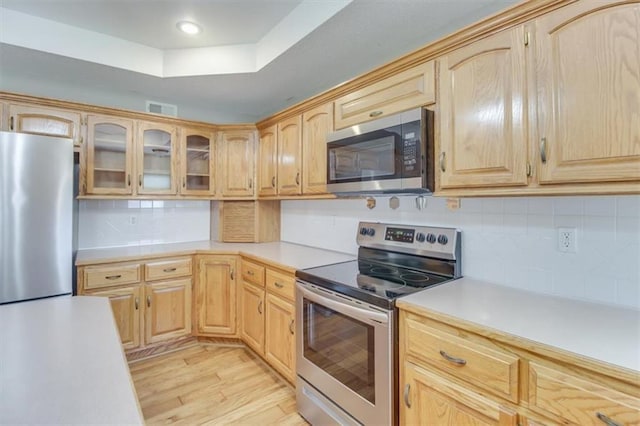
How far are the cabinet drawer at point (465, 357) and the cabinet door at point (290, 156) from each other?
149 centimetres

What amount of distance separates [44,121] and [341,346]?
9.01 feet

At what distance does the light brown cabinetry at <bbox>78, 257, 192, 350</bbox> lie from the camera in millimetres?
2395

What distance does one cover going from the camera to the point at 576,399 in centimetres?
88

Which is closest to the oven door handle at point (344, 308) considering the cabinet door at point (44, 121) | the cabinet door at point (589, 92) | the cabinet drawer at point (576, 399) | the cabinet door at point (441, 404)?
the cabinet door at point (441, 404)

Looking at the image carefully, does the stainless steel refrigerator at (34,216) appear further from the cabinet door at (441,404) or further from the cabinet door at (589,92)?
the cabinet door at (589,92)

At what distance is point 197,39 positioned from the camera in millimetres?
2389

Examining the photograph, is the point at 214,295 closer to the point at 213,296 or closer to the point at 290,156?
the point at 213,296

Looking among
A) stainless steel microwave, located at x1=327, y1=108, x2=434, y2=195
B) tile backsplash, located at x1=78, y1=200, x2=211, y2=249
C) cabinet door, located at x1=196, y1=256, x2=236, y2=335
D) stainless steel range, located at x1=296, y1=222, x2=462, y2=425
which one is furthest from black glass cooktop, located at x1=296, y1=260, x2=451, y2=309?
tile backsplash, located at x1=78, y1=200, x2=211, y2=249

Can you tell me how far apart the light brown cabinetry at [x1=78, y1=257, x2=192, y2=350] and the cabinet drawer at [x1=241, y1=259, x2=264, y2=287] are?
0.52 m

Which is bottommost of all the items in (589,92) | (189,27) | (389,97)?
(589,92)

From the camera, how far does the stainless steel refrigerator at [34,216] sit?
1785mm

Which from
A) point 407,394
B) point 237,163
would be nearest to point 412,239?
point 407,394

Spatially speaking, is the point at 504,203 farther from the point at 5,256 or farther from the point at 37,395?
the point at 5,256

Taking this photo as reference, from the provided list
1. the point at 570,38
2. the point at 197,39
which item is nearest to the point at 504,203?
the point at 570,38
